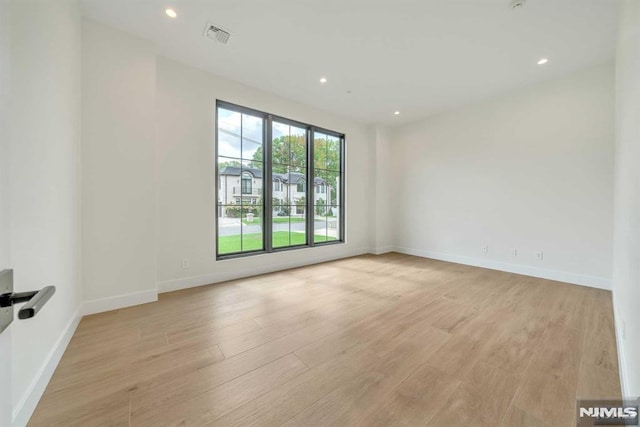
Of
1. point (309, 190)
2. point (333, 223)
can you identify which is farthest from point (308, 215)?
point (333, 223)

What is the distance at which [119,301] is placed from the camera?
2662 mm

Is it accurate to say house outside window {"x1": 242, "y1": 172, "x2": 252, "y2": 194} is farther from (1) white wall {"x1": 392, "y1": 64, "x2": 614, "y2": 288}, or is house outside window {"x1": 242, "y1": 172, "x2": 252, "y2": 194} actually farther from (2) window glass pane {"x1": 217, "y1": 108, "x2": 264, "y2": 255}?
(1) white wall {"x1": 392, "y1": 64, "x2": 614, "y2": 288}

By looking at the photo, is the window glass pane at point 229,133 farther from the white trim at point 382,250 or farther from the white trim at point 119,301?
the white trim at point 382,250

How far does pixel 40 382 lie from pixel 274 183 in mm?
3314

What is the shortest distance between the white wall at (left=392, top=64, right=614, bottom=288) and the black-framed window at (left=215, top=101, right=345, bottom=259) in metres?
1.99

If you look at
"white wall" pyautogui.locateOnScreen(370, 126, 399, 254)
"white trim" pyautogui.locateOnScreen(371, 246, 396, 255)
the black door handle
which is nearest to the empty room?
the black door handle

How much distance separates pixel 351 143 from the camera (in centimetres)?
546

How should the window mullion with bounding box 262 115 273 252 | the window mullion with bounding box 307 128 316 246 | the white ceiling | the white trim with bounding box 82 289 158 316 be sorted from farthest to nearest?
the window mullion with bounding box 307 128 316 246 → the window mullion with bounding box 262 115 273 252 → the white trim with bounding box 82 289 158 316 → the white ceiling

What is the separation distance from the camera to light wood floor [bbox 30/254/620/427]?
1.37m

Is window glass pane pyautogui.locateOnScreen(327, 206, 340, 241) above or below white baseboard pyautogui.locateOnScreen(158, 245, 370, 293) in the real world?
above

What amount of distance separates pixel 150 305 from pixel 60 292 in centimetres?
96

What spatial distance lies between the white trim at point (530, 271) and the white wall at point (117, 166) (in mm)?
4996

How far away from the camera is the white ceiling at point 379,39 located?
2371 millimetres

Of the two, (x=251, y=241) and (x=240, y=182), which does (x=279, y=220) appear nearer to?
(x=251, y=241)
